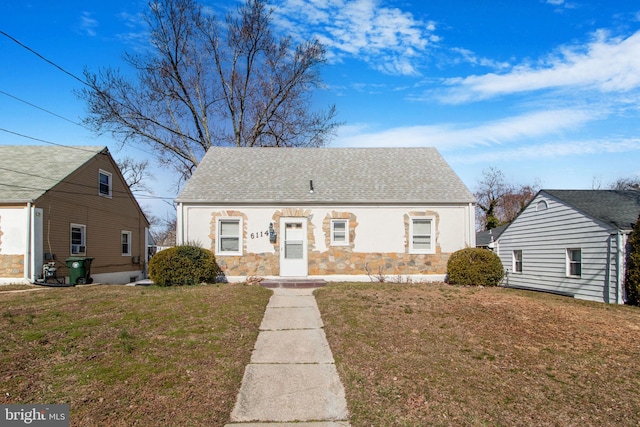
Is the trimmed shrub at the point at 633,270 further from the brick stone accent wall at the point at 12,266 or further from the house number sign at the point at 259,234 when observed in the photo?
the brick stone accent wall at the point at 12,266

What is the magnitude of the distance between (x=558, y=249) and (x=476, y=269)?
379 cm

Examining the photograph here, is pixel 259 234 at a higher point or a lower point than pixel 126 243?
higher

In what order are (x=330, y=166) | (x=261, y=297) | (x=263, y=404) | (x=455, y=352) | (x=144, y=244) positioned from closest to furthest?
(x=263, y=404) < (x=455, y=352) < (x=261, y=297) < (x=330, y=166) < (x=144, y=244)

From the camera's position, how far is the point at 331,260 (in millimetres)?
14000

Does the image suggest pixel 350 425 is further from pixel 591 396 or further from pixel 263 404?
pixel 591 396

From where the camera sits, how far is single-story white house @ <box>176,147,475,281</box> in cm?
1391

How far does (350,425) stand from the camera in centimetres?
375

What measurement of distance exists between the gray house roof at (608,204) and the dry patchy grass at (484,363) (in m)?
4.01

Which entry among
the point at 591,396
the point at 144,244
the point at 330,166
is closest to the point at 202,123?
the point at 144,244

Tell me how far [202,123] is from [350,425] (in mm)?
23599

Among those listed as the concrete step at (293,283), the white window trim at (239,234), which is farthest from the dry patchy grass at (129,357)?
the white window trim at (239,234)

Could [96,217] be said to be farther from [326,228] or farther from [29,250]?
[326,228]

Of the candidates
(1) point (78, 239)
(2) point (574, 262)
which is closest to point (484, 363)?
(2) point (574, 262)

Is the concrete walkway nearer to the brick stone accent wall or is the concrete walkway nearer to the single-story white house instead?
the single-story white house
